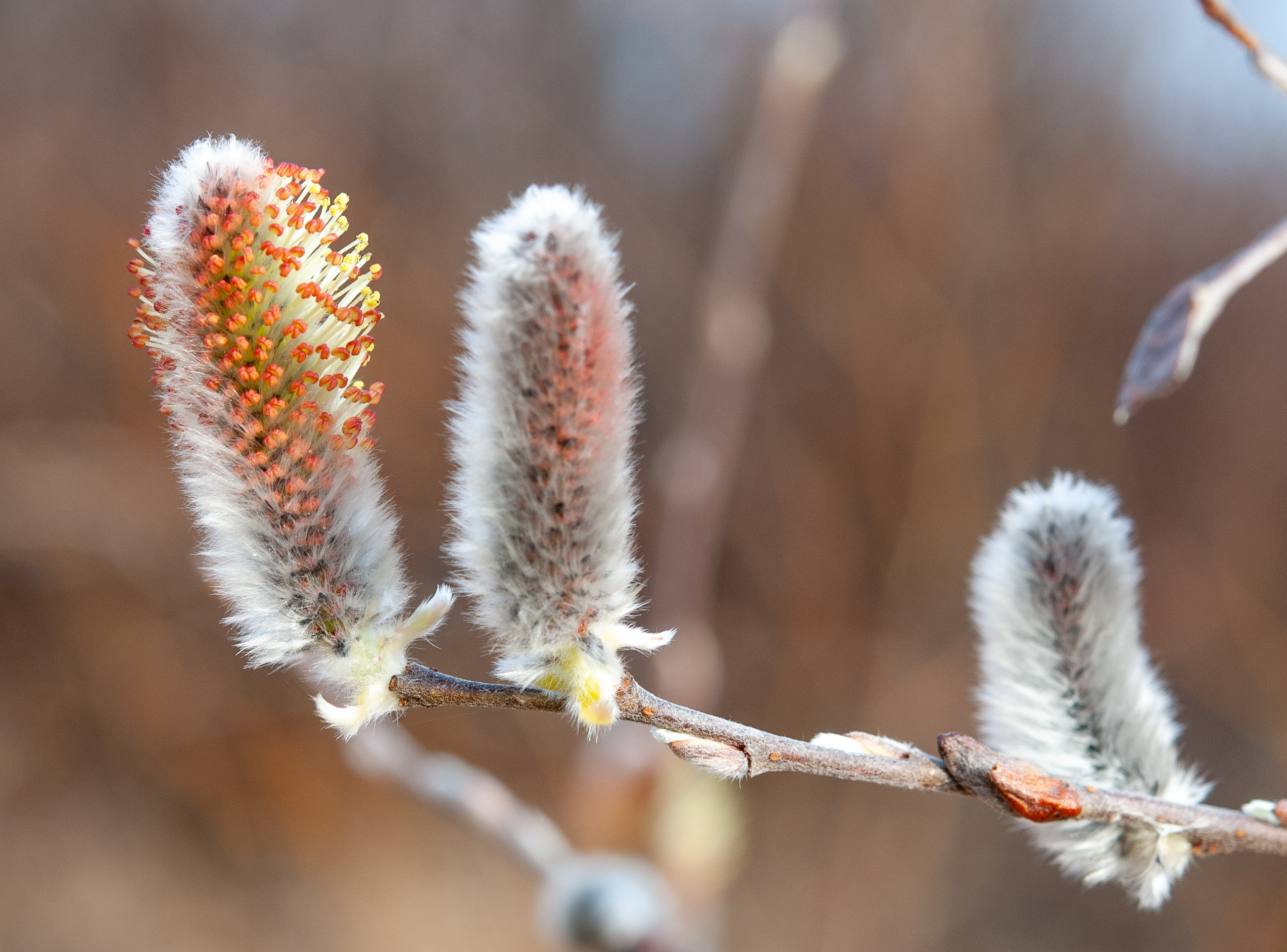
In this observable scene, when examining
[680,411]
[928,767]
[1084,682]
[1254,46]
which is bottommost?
[928,767]

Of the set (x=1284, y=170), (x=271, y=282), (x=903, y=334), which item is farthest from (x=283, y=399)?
(x=1284, y=170)

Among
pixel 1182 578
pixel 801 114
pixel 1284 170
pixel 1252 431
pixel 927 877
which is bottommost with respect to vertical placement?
pixel 927 877

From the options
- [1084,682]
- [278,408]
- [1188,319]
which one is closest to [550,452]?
[278,408]

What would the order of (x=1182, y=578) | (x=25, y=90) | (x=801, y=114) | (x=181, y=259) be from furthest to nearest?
(x=1182, y=578)
(x=25, y=90)
(x=801, y=114)
(x=181, y=259)

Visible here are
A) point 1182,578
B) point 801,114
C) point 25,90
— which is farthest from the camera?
point 1182,578

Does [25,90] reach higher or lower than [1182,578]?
higher

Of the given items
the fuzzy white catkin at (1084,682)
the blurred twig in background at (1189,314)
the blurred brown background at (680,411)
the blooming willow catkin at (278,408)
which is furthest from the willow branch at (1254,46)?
the blurred brown background at (680,411)

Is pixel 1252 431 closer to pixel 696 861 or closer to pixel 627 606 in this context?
pixel 696 861

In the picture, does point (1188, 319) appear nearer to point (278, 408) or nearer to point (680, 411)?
point (278, 408)
